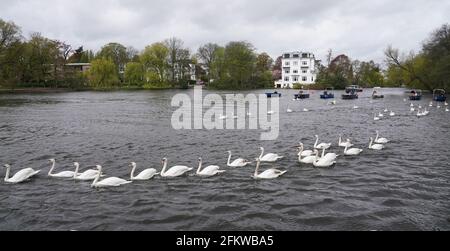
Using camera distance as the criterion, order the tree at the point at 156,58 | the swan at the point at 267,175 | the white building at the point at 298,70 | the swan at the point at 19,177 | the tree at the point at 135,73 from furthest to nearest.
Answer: the white building at the point at 298,70 → the tree at the point at 156,58 → the tree at the point at 135,73 → the swan at the point at 267,175 → the swan at the point at 19,177

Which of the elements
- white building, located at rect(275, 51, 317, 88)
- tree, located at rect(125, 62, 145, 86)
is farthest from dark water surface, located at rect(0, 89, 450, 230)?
white building, located at rect(275, 51, 317, 88)

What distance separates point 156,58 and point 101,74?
54.8 feet

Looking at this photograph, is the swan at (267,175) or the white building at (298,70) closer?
the swan at (267,175)

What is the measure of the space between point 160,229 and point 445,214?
28.3 ft

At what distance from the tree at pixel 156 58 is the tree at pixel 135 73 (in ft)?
6.21

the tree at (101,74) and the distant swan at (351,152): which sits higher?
the tree at (101,74)

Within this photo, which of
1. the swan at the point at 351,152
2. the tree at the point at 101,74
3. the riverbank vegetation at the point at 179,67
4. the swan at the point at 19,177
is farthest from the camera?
the tree at the point at 101,74

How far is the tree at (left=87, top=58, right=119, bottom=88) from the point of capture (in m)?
109

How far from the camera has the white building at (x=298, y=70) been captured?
456 ft

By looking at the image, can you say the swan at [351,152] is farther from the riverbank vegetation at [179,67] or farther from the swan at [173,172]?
the riverbank vegetation at [179,67]

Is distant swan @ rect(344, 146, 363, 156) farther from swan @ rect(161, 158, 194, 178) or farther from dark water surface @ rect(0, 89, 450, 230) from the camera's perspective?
swan @ rect(161, 158, 194, 178)

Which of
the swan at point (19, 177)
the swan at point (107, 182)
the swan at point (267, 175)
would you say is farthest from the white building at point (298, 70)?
the swan at point (107, 182)

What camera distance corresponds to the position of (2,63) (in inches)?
3386
